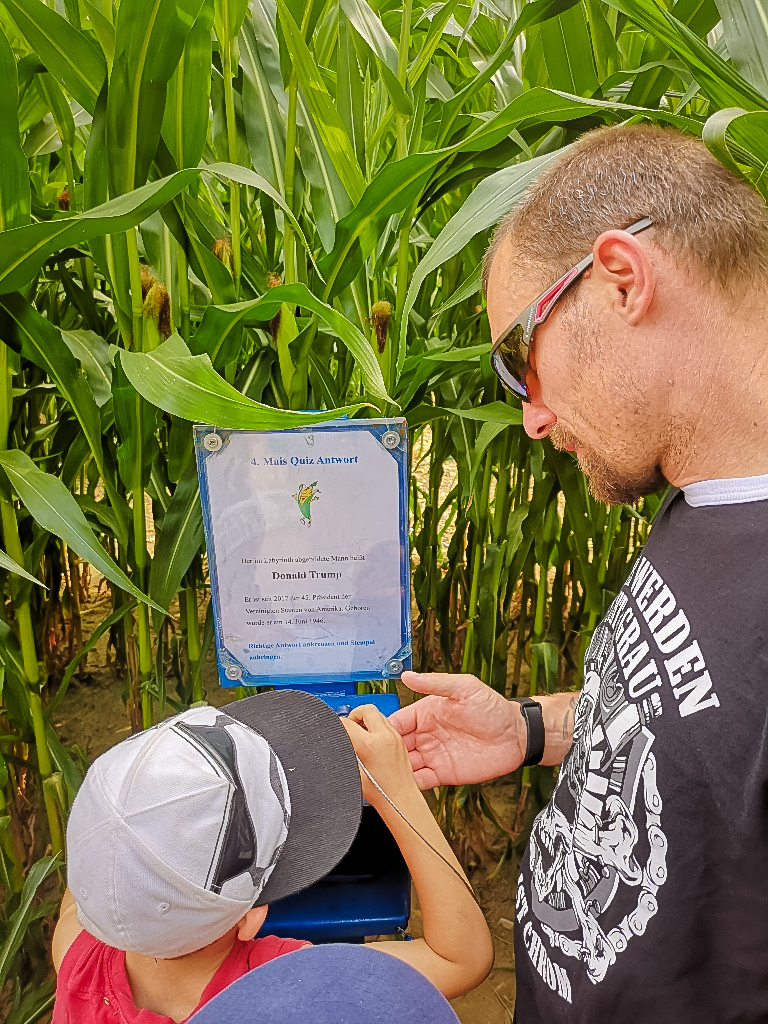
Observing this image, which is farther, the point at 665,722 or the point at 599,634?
the point at 599,634

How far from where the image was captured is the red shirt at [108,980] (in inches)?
28.5

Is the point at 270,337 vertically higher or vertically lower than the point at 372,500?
higher

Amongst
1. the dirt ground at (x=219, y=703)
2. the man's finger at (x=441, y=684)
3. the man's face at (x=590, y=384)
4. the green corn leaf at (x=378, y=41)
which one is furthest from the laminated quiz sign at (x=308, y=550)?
the dirt ground at (x=219, y=703)

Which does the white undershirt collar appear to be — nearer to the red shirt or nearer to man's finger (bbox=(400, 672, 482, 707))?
man's finger (bbox=(400, 672, 482, 707))

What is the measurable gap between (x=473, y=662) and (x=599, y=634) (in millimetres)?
735

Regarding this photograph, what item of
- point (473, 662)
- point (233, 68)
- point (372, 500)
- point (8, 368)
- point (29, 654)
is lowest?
point (473, 662)

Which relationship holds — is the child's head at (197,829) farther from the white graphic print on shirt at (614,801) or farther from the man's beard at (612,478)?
the man's beard at (612,478)

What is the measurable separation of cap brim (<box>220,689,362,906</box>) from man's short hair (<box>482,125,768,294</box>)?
46 cm

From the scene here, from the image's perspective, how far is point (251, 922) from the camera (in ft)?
2.36

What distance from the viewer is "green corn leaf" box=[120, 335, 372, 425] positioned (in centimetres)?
68

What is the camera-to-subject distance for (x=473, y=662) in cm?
154

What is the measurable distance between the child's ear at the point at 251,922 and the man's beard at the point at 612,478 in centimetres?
48

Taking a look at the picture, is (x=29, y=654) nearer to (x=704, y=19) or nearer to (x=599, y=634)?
(x=599, y=634)

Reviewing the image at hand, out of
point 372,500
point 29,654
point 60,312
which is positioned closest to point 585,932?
point 372,500
